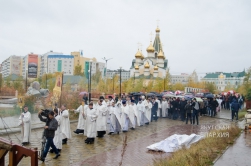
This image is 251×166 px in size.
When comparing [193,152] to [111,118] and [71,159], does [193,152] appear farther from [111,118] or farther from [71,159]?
[111,118]

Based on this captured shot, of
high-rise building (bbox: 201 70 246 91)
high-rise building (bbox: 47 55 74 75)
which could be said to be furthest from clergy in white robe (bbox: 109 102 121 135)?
high-rise building (bbox: 201 70 246 91)

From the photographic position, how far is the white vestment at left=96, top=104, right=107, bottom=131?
1366 centimetres

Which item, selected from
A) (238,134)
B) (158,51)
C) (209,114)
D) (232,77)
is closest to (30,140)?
(238,134)

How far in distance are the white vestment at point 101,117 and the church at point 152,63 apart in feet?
209

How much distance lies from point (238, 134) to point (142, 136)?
4.55 metres

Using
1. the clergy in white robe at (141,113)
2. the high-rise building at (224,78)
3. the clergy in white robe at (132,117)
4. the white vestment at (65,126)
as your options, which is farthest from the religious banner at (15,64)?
the white vestment at (65,126)

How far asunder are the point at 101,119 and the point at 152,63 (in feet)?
224

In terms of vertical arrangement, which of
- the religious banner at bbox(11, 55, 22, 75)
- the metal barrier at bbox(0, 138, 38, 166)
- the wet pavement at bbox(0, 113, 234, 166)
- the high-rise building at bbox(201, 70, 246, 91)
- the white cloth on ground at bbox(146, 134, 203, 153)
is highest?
the religious banner at bbox(11, 55, 22, 75)

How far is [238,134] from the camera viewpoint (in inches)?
564

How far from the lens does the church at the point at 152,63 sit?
78500 mm

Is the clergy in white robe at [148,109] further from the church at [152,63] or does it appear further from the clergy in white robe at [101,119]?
the church at [152,63]

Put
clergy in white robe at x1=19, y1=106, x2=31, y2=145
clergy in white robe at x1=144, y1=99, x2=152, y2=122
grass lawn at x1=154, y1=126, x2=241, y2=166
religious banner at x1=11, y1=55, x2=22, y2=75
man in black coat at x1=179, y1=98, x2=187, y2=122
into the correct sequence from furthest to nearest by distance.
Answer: religious banner at x1=11, y1=55, x2=22, y2=75
man in black coat at x1=179, y1=98, x2=187, y2=122
clergy in white robe at x1=144, y1=99, x2=152, y2=122
clergy in white robe at x1=19, y1=106, x2=31, y2=145
grass lawn at x1=154, y1=126, x2=241, y2=166

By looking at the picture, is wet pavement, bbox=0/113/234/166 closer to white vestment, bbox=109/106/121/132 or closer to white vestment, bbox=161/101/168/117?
white vestment, bbox=109/106/121/132

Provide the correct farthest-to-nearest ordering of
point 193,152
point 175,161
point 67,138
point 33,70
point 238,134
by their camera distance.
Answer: point 33,70 → point 238,134 → point 67,138 → point 193,152 → point 175,161
